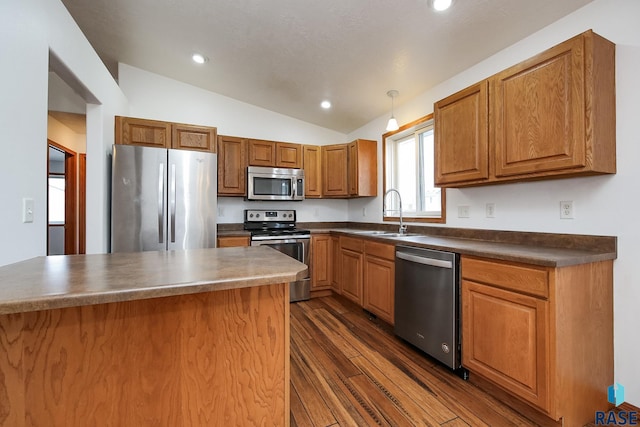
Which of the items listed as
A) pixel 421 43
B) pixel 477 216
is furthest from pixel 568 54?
pixel 477 216

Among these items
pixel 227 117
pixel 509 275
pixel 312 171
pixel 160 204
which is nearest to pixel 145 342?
pixel 509 275

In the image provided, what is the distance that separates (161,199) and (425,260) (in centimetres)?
252

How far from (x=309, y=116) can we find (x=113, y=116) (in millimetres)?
2398

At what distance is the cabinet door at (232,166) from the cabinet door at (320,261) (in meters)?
1.20

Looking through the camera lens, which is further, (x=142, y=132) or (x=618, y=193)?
(x=142, y=132)

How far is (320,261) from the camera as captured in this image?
3766 mm

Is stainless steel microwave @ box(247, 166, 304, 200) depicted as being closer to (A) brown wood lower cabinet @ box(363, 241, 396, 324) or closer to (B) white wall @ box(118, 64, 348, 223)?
(B) white wall @ box(118, 64, 348, 223)

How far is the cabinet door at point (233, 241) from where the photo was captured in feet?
10.4

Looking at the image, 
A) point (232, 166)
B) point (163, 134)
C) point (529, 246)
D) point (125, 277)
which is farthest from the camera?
point (232, 166)

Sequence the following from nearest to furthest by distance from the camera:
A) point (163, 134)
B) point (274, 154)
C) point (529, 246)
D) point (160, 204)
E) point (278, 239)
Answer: point (529, 246) < point (160, 204) < point (163, 134) < point (278, 239) < point (274, 154)

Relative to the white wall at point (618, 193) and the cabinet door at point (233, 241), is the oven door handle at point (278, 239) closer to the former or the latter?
the cabinet door at point (233, 241)

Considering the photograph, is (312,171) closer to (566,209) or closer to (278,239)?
(278,239)

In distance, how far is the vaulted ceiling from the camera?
1938mm

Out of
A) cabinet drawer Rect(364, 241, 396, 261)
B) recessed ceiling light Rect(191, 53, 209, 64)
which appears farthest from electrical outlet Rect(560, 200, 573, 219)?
recessed ceiling light Rect(191, 53, 209, 64)
